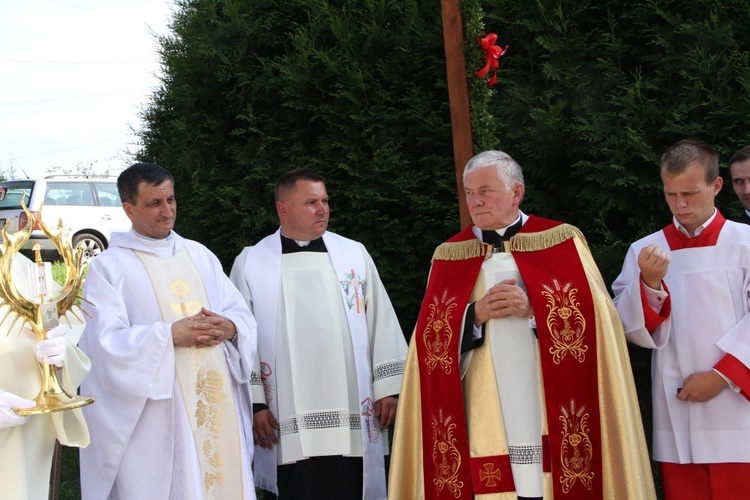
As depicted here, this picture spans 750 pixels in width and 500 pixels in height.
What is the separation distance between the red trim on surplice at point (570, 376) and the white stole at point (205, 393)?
1549 millimetres

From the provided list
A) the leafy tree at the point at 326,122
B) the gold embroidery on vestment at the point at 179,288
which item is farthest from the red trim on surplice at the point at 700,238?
the gold embroidery on vestment at the point at 179,288

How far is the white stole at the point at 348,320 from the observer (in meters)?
4.43

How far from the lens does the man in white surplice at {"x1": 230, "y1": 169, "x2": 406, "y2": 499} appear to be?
4.38m

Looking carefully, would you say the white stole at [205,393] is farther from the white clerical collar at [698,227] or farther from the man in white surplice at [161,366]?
the white clerical collar at [698,227]

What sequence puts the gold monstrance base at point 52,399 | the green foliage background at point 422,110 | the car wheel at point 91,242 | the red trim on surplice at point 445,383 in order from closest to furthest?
the gold monstrance base at point 52,399, the red trim on surplice at point 445,383, the green foliage background at point 422,110, the car wheel at point 91,242

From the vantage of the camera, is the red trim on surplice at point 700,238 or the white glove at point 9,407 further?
the red trim on surplice at point 700,238

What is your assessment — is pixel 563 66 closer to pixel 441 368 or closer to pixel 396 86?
pixel 396 86

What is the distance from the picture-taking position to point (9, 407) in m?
3.20

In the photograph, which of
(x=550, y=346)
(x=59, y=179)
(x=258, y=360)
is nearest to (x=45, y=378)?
(x=258, y=360)

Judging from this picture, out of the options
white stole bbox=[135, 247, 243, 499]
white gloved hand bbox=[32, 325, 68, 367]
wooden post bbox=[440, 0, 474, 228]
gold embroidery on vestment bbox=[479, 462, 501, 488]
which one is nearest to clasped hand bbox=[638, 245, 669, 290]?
gold embroidery on vestment bbox=[479, 462, 501, 488]

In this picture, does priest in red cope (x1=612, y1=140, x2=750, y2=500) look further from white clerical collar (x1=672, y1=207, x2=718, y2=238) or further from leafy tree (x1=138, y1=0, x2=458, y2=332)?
leafy tree (x1=138, y1=0, x2=458, y2=332)

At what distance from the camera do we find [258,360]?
4445 millimetres

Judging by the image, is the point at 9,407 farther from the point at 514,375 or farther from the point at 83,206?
the point at 83,206

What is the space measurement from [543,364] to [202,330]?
5.26 ft
